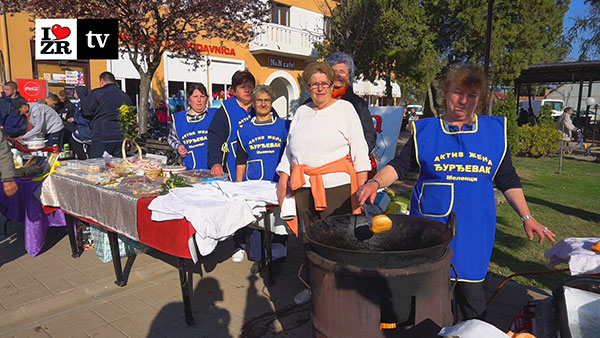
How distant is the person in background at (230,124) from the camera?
13.0ft

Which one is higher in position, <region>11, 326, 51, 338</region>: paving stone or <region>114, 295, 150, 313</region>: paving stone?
<region>114, 295, 150, 313</region>: paving stone

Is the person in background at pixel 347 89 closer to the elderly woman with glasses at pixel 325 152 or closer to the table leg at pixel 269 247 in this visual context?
the elderly woman with glasses at pixel 325 152

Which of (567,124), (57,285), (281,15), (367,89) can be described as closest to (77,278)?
(57,285)

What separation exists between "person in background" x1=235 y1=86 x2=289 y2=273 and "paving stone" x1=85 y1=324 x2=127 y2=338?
1.49 m

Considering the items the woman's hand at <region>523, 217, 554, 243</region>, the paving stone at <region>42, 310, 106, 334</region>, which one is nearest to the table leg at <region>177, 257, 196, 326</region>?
the paving stone at <region>42, 310, 106, 334</region>

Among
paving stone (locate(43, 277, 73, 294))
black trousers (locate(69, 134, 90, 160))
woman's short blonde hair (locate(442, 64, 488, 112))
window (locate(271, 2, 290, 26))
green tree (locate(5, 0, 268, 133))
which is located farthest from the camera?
window (locate(271, 2, 290, 26))

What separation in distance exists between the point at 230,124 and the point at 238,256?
1450 millimetres

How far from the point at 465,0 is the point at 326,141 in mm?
16130

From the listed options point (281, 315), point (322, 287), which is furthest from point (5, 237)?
point (322, 287)

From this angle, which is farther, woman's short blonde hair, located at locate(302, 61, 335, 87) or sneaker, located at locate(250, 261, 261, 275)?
sneaker, located at locate(250, 261, 261, 275)

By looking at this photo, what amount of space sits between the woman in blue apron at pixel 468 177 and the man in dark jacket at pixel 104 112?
Answer: 450 centimetres

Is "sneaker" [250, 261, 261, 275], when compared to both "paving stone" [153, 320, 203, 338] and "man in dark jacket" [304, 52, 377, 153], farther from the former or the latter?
"man in dark jacket" [304, 52, 377, 153]

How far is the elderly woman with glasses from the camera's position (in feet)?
9.20

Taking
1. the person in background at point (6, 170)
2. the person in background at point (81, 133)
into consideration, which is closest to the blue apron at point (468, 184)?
the person in background at point (6, 170)
